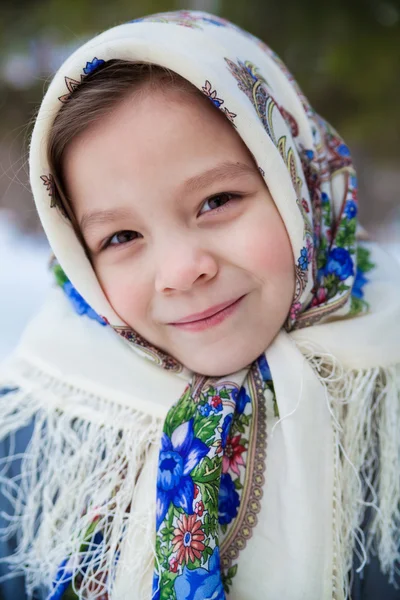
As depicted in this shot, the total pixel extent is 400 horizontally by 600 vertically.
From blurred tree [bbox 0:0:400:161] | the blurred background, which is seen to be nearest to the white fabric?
the blurred background

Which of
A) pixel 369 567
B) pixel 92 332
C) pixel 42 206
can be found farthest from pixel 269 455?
pixel 42 206

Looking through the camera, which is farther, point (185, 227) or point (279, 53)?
point (279, 53)

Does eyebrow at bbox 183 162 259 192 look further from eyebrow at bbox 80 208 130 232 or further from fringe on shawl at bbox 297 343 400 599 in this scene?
fringe on shawl at bbox 297 343 400 599

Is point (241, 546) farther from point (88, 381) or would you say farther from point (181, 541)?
point (88, 381)

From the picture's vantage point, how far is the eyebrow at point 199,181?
708 millimetres

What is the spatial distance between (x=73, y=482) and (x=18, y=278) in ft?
3.82

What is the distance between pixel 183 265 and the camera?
71cm

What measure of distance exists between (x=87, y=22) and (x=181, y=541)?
146cm

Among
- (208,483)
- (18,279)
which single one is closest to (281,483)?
(208,483)

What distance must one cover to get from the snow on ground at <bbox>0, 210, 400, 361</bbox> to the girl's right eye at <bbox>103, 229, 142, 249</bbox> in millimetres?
1001

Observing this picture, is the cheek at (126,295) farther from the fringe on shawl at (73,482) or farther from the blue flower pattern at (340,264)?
the blue flower pattern at (340,264)

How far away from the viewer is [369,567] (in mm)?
831

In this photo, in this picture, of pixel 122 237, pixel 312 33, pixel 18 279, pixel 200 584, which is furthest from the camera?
pixel 18 279

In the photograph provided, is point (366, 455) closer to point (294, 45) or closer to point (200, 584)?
point (200, 584)
